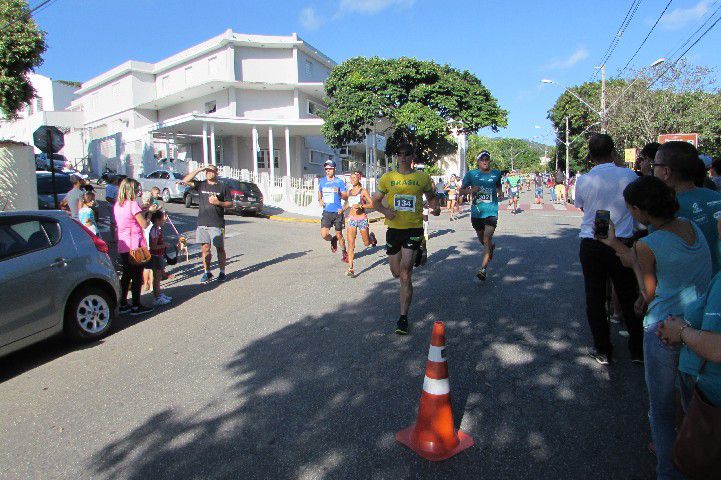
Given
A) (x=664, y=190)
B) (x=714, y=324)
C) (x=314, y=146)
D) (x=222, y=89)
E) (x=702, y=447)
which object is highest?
(x=222, y=89)

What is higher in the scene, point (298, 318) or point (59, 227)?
point (59, 227)

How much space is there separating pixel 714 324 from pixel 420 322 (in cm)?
394

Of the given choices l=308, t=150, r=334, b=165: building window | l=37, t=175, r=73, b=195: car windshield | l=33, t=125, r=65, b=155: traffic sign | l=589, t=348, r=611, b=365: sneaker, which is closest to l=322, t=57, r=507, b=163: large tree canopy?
l=308, t=150, r=334, b=165: building window

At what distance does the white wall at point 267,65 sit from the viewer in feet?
104

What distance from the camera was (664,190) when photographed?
2.54 meters

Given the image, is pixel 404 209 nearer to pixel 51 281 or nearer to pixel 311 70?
pixel 51 281

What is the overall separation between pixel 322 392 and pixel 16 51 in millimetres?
19518

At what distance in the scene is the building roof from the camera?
30.8 meters

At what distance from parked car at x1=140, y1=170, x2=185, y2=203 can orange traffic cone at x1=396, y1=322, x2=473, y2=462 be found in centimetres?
2214

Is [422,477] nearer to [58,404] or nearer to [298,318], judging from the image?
[58,404]

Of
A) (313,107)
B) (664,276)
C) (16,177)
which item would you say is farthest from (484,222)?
(313,107)

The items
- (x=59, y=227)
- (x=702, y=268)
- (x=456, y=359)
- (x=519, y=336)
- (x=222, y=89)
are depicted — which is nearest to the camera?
(x=702, y=268)

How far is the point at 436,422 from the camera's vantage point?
3.12 m

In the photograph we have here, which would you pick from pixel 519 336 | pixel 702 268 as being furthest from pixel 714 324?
pixel 519 336
